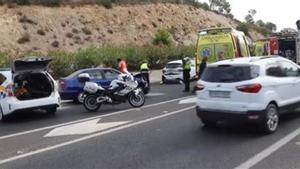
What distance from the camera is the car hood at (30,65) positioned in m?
13.7

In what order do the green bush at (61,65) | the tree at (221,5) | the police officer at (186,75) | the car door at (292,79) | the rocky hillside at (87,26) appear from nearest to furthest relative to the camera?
the car door at (292,79) < the police officer at (186,75) < the green bush at (61,65) < the rocky hillside at (87,26) < the tree at (221,5)

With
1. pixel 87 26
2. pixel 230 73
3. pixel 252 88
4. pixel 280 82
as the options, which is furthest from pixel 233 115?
pixel 87 26

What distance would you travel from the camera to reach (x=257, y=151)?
27.6 feet

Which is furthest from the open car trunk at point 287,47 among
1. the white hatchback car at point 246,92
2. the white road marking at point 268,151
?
the white road marking at point 268,151

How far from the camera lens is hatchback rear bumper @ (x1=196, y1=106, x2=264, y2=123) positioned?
31.9 ft

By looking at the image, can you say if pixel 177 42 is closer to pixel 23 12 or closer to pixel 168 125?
pixel 23 12

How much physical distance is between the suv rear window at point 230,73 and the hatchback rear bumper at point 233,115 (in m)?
0.67

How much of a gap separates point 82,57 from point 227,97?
23722 millimetres

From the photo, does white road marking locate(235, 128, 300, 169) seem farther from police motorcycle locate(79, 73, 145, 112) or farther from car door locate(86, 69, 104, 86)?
car door locate(86, 69, 104, 86)

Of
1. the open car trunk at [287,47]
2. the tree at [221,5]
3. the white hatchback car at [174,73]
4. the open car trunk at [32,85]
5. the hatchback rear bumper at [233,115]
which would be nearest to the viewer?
the hatchback rear bumper at [233,115]

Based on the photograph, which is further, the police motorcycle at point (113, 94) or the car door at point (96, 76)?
the car door at point (96, 76)

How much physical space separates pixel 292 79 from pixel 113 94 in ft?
20.0

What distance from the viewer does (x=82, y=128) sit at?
38.8 feet

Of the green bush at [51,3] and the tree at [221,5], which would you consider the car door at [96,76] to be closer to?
the green bush at [51,3]
